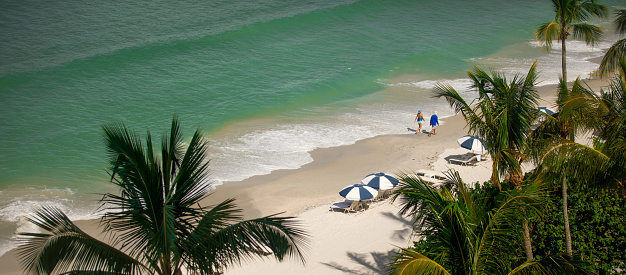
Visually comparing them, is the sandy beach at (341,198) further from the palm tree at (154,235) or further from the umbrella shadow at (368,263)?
the palm tree at (154,235)

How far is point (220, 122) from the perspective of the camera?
1062 inches

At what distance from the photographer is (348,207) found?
16.6 m

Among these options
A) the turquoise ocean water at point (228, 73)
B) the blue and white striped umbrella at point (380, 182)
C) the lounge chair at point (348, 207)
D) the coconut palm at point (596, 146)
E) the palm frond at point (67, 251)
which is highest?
the turquoise ocean water at point (228, 73)

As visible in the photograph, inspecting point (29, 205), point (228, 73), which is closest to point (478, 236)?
point (29, 205)

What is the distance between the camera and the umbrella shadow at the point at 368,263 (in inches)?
486

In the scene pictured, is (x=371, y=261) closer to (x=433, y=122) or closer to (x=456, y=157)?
(x=456, y=157)

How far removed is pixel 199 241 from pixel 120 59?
1270 inches

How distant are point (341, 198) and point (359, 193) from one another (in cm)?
192

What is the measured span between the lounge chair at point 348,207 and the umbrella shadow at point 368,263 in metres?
3.02

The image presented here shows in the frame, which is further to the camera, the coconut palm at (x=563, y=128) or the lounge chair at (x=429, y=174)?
the lounge chair at (x=429, y=174)

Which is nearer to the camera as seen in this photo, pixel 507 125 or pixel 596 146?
pixel 596 146

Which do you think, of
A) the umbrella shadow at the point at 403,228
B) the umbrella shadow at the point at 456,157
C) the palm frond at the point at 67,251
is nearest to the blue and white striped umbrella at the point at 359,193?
the umbrella shadow at the point at 403,228

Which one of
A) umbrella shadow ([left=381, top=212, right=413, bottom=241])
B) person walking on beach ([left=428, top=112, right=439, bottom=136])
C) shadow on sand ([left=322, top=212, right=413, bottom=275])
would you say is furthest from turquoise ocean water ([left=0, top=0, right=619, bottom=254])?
shadow on sand ([left=322, top=212, right=413, bottom=275])

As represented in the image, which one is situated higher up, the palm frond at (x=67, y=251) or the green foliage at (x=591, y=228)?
the palm frond at (x=67, y=251)
